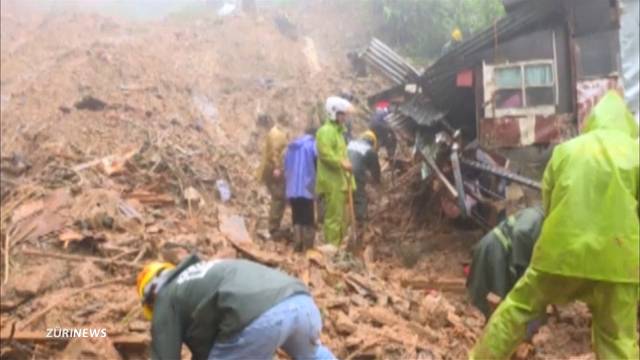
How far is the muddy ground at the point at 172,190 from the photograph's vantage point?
17.6ft

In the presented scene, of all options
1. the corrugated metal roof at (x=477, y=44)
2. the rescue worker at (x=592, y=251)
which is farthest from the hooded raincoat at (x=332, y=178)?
the rescue worker at (x=592, y=251)

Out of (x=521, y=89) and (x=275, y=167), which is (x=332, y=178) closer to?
(x=275, y=167)

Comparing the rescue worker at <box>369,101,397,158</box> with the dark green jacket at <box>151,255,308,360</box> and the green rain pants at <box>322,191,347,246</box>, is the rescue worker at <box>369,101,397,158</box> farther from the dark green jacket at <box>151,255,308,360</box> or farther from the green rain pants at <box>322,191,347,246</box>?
the dark green jacket at <box>151,255,308,360</box>

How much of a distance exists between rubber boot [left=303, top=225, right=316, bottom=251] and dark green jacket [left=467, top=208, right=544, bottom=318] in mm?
2914

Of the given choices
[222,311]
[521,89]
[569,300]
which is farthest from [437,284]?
[222,311]

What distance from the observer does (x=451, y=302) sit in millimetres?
6527

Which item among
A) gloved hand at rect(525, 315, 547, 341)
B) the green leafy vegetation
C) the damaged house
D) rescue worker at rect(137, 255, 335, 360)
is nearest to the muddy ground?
gloved hand at rect(525, 315, 547, 341)

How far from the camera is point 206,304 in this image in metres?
3.11

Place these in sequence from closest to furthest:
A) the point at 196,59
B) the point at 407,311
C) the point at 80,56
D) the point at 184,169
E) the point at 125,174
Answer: the point at 407,311, the point at 125,174, the point at 184,169, the point at 80,56, the point at 196,59

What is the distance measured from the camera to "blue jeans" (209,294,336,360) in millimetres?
3123

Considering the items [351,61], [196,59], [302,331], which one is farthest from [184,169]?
[351,61]

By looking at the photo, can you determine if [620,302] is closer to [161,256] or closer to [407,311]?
[407,311]

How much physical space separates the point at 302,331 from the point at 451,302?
11.5 ft

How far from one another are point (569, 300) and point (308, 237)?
159 inches
